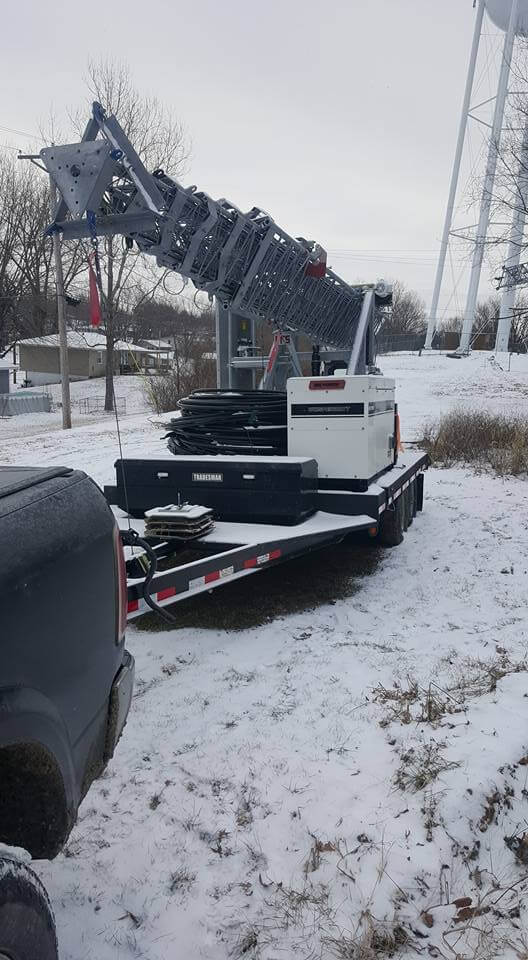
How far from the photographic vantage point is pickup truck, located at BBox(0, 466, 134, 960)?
1.73 m

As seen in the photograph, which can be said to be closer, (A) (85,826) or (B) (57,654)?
(B) (57,654)

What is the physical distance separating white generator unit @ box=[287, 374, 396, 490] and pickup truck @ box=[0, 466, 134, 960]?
12.3 ft

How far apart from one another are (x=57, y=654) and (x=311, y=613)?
3.73 metres

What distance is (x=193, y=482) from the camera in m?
5.82

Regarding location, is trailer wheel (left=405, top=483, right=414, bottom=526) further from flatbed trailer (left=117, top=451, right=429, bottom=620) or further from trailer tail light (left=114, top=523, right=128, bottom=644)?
trailer tail light (left=114, top=523, right=128, bottom=644)

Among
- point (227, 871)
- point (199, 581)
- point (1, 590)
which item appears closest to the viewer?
point (1, 590)

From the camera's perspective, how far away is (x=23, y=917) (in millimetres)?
1648

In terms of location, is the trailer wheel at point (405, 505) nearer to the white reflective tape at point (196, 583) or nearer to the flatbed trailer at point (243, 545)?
the flatbed trailer at point (243, 545)

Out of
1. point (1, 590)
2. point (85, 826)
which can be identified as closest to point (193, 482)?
point (85, 826)

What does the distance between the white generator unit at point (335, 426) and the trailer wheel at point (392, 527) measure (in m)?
1.17

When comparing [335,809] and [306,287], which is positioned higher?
[306,287]

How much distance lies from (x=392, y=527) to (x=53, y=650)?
5779 mm

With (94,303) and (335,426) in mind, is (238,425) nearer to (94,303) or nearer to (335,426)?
(335,426)

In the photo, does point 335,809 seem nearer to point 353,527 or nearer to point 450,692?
point 450,692
